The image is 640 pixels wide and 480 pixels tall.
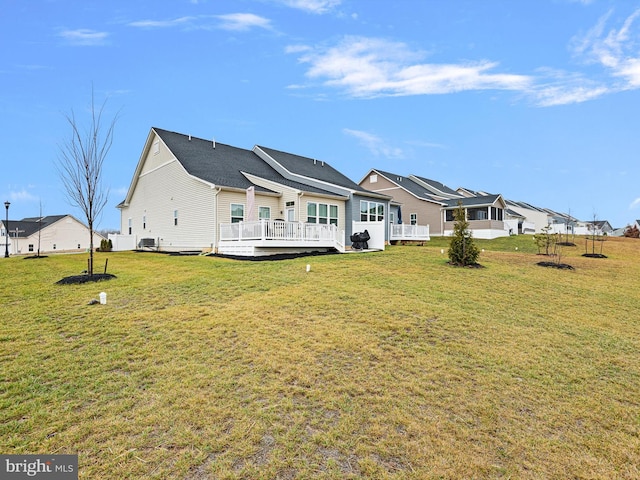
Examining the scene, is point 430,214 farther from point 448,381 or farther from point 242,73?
point 448,381

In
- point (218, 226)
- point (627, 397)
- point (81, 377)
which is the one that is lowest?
point (627, 397)

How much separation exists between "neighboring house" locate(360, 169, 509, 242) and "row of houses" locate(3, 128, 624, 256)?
8591 mm

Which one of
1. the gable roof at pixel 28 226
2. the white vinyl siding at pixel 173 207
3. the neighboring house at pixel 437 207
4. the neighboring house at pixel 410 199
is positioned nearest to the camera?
the white vinyl siding at pixel 173 207

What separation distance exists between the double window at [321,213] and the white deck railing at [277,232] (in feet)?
6.24

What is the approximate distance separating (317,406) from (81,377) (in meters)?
2.98

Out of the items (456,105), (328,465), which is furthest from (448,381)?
(456,105)

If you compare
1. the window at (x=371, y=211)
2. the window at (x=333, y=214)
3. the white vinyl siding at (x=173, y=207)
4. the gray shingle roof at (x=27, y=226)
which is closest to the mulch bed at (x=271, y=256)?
the white vinyl siding at (x=173, y=207)

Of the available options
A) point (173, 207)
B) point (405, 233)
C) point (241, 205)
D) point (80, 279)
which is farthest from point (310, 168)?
point (80, 279)

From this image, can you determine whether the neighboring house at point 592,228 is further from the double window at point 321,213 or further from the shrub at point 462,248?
the double window at point 321,213

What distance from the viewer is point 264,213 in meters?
17.7

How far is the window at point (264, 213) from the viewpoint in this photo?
57.3 ft

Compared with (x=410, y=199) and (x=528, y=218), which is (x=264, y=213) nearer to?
(x=410, y=199)

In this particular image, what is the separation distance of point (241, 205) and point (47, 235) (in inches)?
1849

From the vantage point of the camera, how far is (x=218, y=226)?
1612 cm
